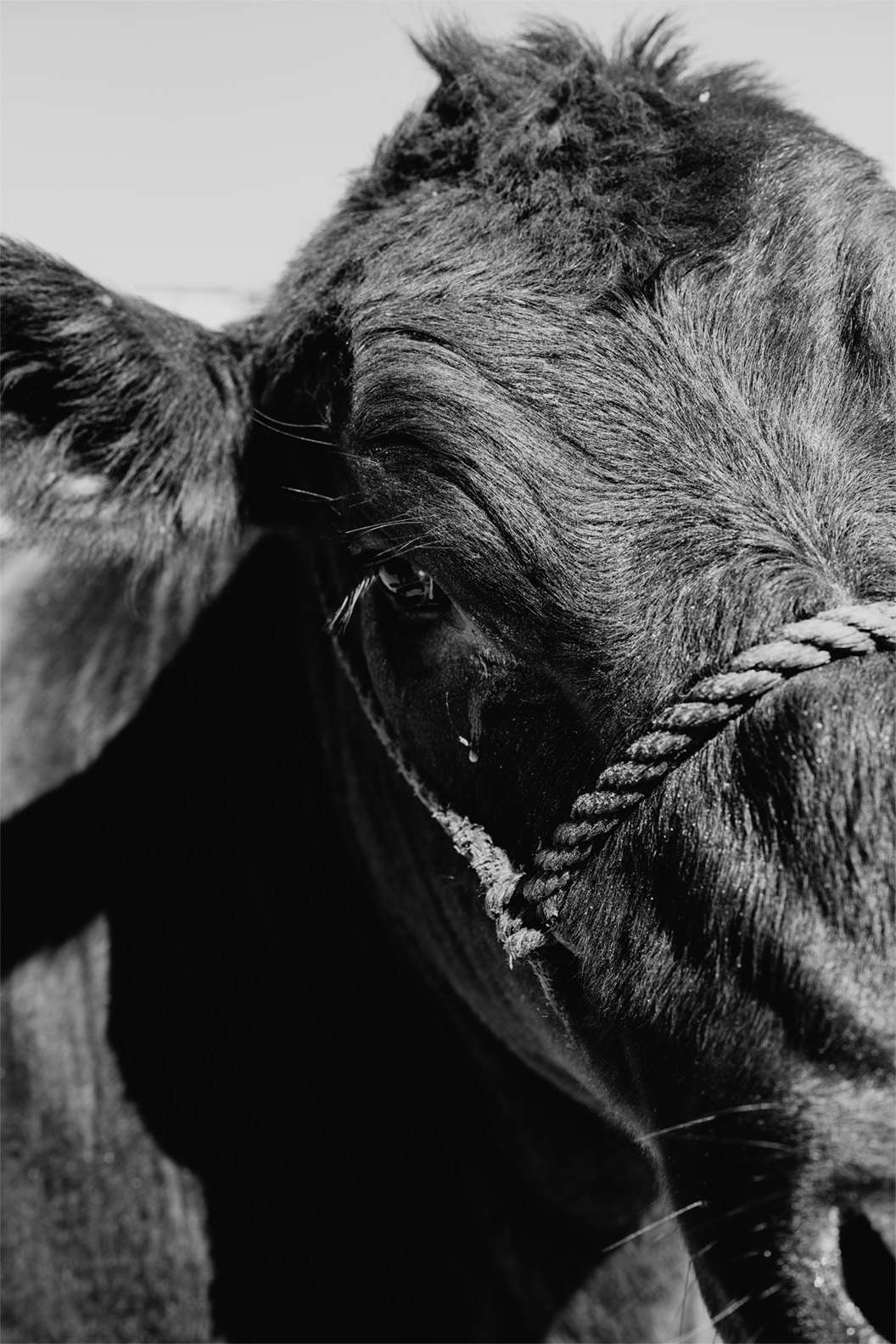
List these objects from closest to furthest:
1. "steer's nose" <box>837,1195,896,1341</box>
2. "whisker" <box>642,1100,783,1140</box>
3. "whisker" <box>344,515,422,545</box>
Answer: "steer's nose" <box>837,1195,896,1341</box>
"whisker" <box>642,1100,783,1140</box>
"whisker" <box>344,515,422,545</box>

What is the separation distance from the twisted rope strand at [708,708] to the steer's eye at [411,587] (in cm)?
54

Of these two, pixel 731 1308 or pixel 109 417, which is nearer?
pixel 731 1308

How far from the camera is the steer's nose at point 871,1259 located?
1.40 m

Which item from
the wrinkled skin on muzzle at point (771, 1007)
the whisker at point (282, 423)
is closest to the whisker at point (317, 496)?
the whisker at point (282, 423)

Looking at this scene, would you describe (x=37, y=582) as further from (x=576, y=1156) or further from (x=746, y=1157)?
(x=746, y=1157)

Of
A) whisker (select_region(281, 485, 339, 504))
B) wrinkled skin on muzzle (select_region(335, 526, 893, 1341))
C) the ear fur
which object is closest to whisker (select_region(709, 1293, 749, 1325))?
wrinkled skin on muzzle (select_region(335, 526, 893, 1341))

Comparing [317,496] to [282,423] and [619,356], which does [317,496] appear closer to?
[282,423]

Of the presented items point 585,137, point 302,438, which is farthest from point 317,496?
point 585,137

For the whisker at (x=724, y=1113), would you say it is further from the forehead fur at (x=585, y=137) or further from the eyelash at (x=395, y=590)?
the forehead fur at (x=585, y=137)

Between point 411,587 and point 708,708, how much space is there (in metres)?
0.75

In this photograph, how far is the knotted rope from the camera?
5.24ft

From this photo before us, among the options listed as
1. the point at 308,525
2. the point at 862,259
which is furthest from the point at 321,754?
the point at 862,259

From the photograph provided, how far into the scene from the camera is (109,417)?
262 centimetres

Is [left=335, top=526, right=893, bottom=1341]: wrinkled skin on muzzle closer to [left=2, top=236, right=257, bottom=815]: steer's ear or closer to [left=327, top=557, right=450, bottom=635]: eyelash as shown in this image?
[left=327, top=557, right=450, bottom=635]: eyelash
